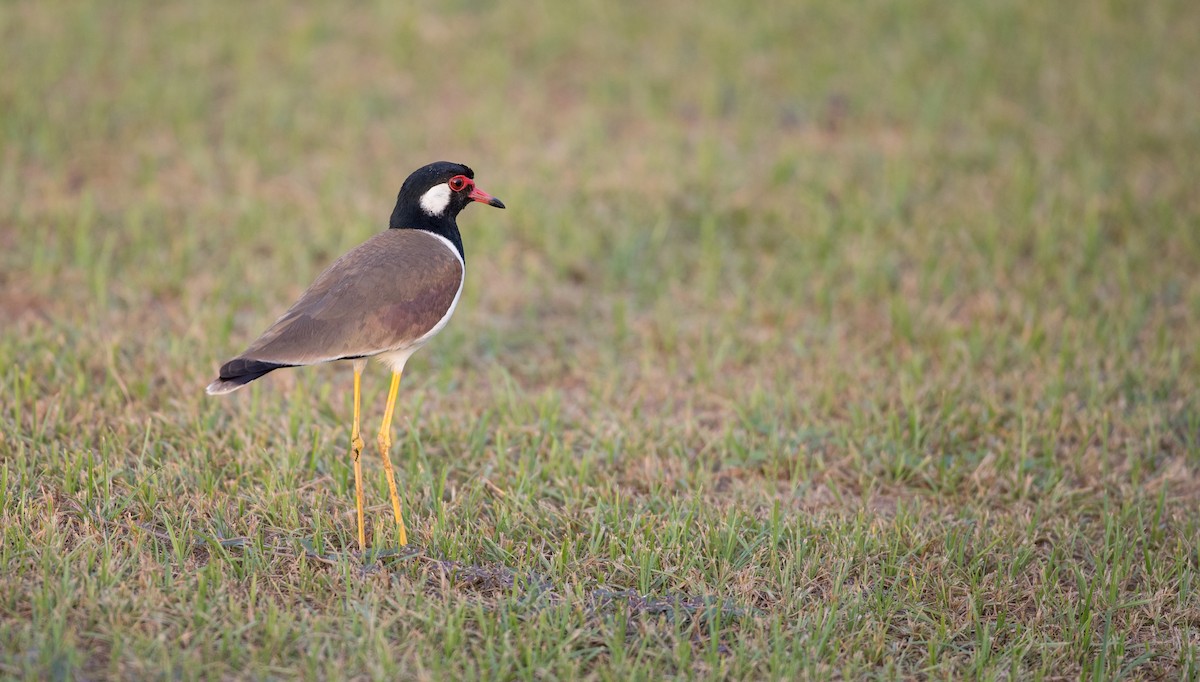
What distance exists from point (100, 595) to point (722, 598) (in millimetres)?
2056

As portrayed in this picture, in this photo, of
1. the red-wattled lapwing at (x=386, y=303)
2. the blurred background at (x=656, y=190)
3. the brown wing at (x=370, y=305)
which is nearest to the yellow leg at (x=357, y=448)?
the red-wattled lapwing at (x=386, y=303)

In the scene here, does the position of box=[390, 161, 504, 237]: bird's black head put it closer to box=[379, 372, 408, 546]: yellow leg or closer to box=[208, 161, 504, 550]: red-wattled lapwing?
box=[208, 161, 504, 550]: red-wattled lapwing

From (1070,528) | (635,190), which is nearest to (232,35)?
(635,190)

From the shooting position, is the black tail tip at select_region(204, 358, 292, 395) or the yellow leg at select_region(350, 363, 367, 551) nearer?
the black tail tip at select_region(204, 358, 292, 395)

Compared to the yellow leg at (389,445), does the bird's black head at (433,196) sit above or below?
above

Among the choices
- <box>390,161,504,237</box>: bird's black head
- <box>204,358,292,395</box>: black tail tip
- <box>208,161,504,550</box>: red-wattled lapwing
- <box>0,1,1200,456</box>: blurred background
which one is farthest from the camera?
<box>0,1,1200,456</box>: blurred background

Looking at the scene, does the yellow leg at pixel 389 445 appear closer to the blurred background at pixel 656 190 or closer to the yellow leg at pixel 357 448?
the yellow leg at pixel 357 448

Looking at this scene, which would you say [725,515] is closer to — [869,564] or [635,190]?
[869,564]

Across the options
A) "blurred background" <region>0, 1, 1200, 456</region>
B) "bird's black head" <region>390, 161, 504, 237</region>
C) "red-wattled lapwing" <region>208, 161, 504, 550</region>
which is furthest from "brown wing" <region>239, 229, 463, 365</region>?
"blurred background" <region>0, 1, 1200, 456</region>

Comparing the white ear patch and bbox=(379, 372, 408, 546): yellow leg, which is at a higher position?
the white ear patch

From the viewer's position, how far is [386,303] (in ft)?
14.2

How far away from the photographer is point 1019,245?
7836 millimetres

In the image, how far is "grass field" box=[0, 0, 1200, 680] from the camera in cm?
403

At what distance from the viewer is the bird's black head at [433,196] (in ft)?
15.4
